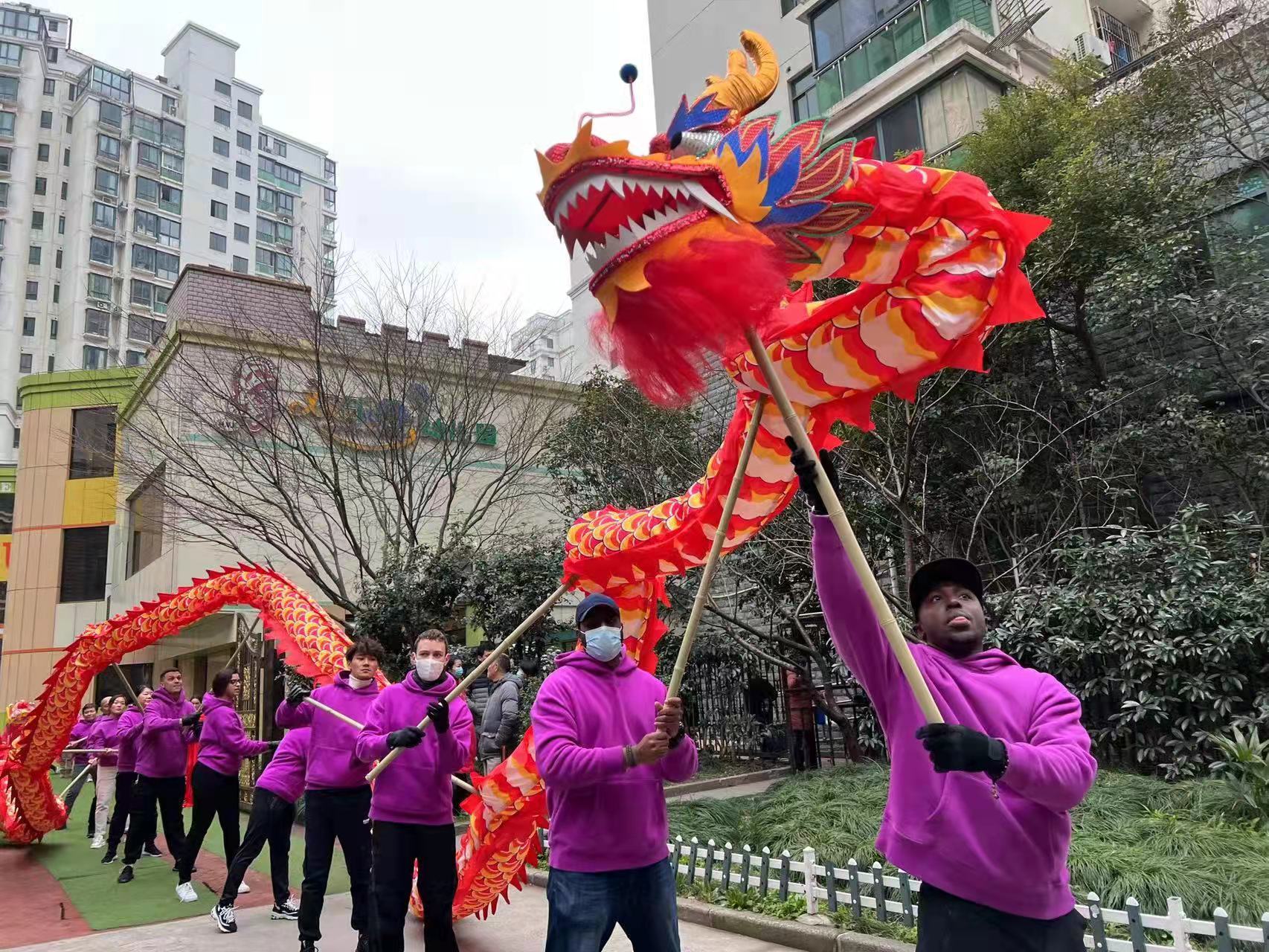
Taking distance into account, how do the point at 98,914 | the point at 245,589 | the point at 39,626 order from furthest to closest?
1. the point at 39,626
2. the point at 245,589
3. the point at 98,914

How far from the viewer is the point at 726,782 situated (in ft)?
34.8

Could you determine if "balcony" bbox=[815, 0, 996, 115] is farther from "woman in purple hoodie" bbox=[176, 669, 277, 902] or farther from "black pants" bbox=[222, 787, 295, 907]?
"black pants" bbox=[222, 787, 295, 907]

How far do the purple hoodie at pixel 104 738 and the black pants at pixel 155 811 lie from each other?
75.4 inches

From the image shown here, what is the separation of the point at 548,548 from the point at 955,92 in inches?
332

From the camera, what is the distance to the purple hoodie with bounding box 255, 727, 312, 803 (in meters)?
5.69

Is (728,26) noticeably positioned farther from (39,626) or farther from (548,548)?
(39,626)

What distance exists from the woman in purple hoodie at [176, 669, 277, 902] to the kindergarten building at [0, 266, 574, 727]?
18.5 feet

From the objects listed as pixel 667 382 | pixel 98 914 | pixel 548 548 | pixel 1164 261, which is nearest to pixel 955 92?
pixel 1164 261

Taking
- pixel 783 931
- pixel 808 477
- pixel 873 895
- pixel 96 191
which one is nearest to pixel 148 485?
pixel 783 931

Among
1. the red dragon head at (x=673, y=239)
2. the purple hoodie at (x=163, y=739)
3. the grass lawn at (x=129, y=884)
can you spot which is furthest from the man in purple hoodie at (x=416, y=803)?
the purple hoodie at (x=163, y=739)

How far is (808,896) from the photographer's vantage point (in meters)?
4.96

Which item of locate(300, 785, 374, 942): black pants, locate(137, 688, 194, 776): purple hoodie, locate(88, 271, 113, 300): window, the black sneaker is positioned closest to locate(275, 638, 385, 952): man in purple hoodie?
locate(300, 785, 374, 942): black pants

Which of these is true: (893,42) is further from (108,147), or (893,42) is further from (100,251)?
(108,147)

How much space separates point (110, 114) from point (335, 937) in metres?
51.1
